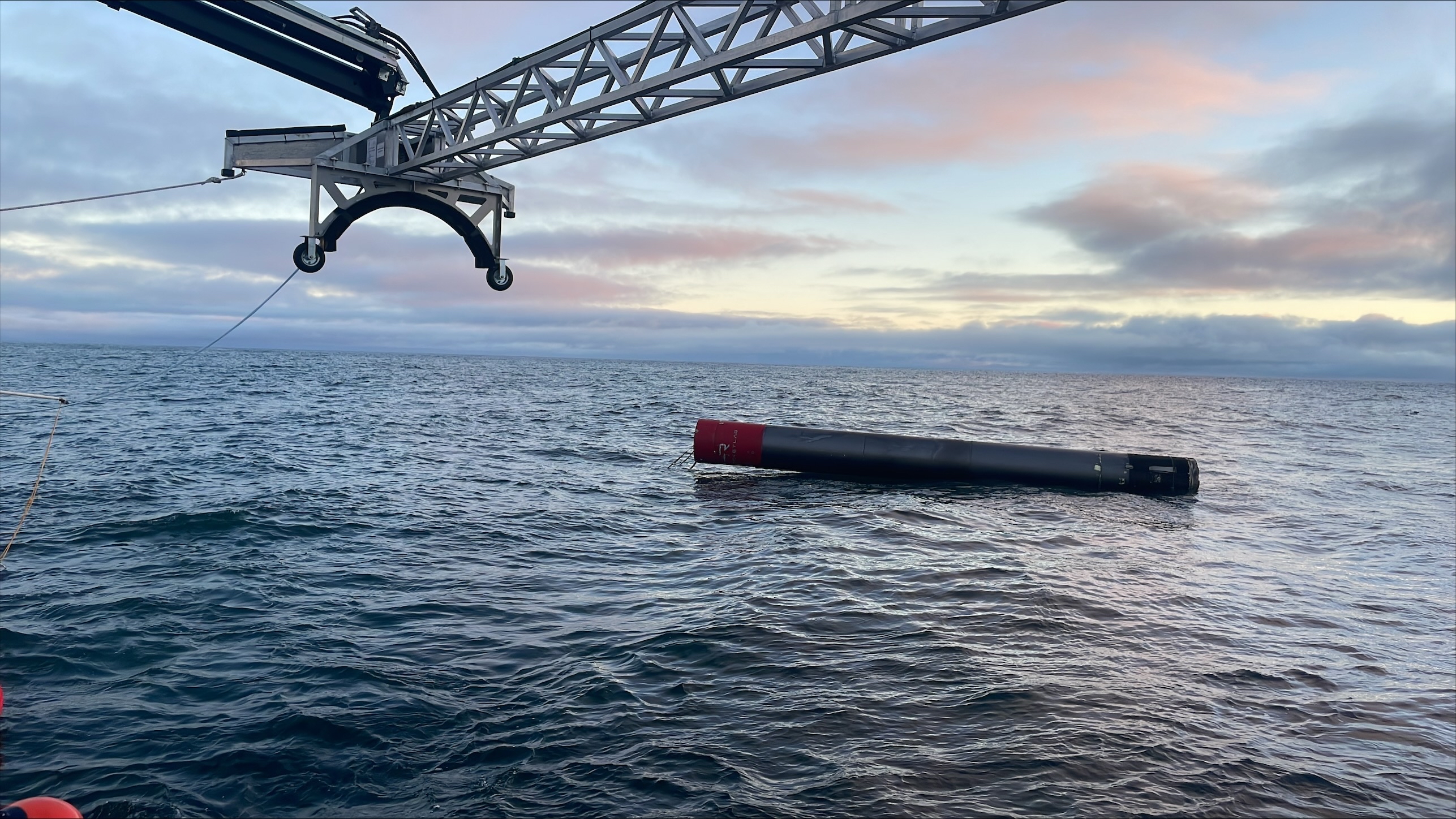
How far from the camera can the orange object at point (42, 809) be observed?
373 cm

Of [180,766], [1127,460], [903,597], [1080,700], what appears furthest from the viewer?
[1127,460]

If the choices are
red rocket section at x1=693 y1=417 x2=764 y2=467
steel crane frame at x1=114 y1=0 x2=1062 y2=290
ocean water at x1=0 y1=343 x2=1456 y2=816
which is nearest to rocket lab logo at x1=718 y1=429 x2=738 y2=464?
red rocket section at x1=693 y1=417 x2=764 y2=467

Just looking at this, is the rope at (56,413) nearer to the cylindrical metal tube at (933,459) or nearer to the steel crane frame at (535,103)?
the steel crane frame at (535,103)

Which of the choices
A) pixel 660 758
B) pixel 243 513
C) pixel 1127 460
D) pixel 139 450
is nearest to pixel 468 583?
pixel 660 758

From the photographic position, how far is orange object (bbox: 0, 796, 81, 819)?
373 cm

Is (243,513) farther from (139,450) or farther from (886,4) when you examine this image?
(886,4)

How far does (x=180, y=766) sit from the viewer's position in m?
5.55

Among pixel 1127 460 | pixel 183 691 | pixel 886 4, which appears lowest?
pixel 183 691

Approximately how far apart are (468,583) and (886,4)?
27.0 ft

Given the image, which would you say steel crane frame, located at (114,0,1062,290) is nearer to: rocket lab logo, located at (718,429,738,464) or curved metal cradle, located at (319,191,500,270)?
curved metal cradle, located at (319,191,500,270)

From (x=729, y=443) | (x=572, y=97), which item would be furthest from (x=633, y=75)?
(x=729, y=443)

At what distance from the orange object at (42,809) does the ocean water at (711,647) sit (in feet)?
4.31

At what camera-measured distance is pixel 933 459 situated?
61.0 feet

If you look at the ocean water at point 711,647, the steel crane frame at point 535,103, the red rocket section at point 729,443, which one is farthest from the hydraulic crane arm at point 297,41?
the red rocket section at point 729,443
